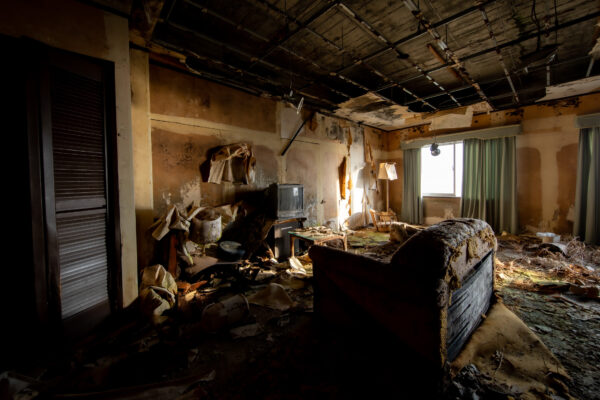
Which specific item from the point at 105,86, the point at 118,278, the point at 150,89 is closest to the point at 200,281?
the point at 118,278

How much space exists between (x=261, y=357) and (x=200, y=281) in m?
1.70

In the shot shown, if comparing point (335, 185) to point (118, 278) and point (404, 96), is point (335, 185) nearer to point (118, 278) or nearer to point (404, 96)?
point (404, 96)

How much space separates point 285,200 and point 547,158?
6.14 meters

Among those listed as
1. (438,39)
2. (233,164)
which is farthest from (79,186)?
(438,39)

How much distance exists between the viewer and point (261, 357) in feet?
6.04

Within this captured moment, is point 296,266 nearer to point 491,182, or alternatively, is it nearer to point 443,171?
point 491,182

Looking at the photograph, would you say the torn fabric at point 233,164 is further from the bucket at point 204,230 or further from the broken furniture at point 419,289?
the broken furniture at point 419,289

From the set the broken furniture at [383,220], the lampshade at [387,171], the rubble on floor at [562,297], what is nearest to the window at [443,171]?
→ the lampshade at [387,171]

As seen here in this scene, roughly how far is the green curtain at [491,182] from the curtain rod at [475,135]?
14 cm

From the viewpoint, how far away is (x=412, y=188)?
742cm

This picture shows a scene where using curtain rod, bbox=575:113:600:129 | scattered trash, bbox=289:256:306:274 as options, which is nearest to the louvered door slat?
scattered trash, bbox=289:256:306:274

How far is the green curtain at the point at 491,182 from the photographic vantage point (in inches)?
221

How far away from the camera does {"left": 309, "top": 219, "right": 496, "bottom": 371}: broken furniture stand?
4.46 feet

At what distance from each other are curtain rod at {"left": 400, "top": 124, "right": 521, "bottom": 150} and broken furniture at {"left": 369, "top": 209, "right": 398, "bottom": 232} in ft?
7.50
